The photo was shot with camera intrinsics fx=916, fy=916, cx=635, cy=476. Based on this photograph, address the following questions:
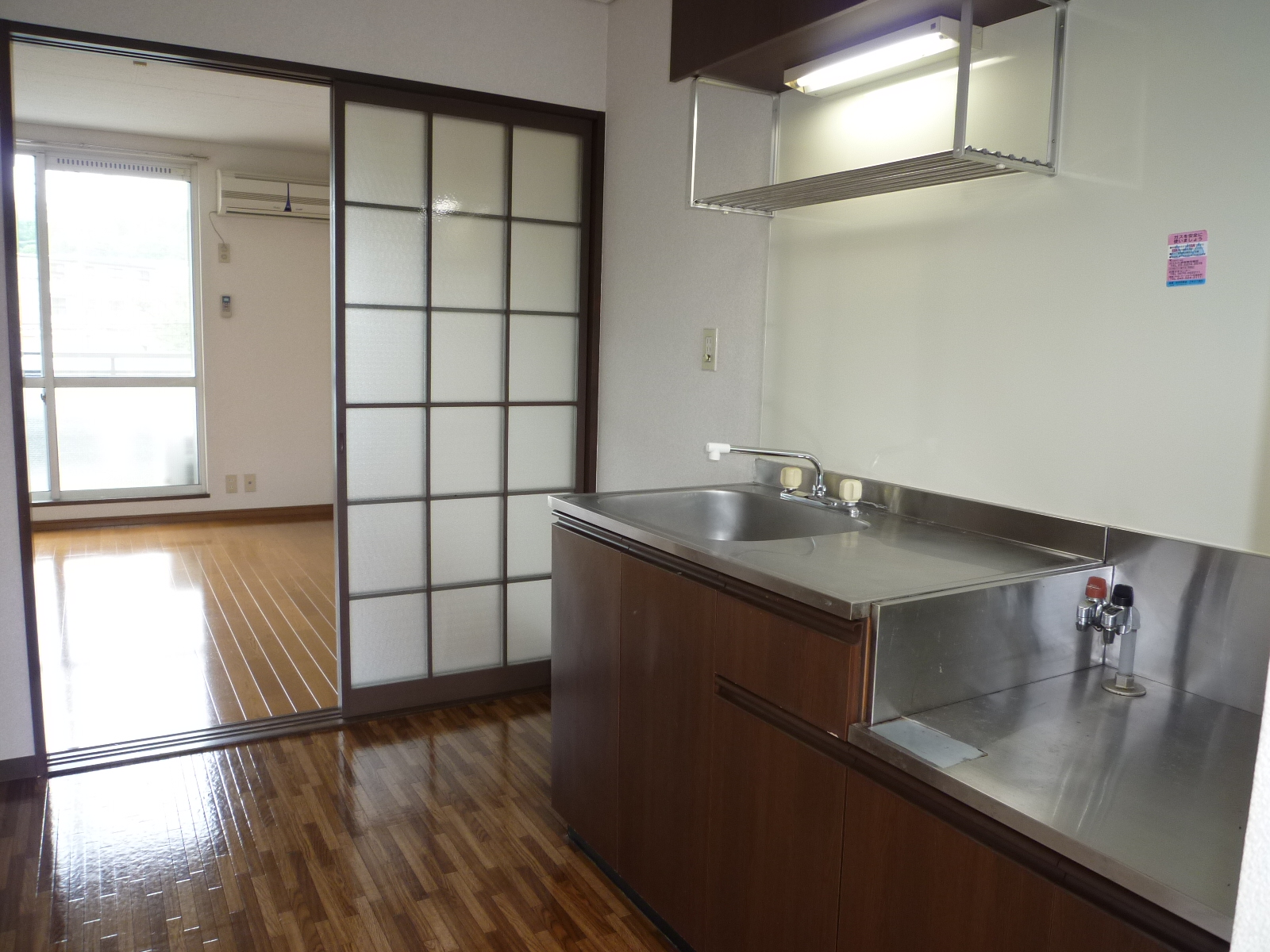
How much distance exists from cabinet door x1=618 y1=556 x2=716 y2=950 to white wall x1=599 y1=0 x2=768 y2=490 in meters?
0.80

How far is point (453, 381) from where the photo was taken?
130 inches

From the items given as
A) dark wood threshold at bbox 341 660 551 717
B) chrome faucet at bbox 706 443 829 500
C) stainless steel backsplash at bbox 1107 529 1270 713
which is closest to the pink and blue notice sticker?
stainless steel backsplash at bbox 1107 529 1270 713

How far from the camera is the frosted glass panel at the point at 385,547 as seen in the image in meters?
3.21

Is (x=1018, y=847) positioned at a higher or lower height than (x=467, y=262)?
lower

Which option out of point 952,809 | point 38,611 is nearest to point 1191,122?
point 952,809

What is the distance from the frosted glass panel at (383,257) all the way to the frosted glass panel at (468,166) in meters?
0.14

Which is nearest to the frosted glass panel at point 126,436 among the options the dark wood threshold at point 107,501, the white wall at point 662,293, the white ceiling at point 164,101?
the dark wood threshold at point 107,501

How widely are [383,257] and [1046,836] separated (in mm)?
2710

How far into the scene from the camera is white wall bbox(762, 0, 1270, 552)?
147 centimetres

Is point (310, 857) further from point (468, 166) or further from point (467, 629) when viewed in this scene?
point (468, 166)

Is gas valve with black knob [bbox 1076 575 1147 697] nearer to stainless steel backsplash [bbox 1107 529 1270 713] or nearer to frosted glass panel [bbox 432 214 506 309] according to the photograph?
stainless steel backsplash [bbox 1107 529 1270 713]

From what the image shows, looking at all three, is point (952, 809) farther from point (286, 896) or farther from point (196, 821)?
point (196, 821)

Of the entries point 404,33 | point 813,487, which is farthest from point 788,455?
point 404,33

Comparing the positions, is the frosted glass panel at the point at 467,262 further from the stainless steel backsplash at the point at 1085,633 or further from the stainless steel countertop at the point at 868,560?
the stainless steel backsplash at the point at 1085,633
